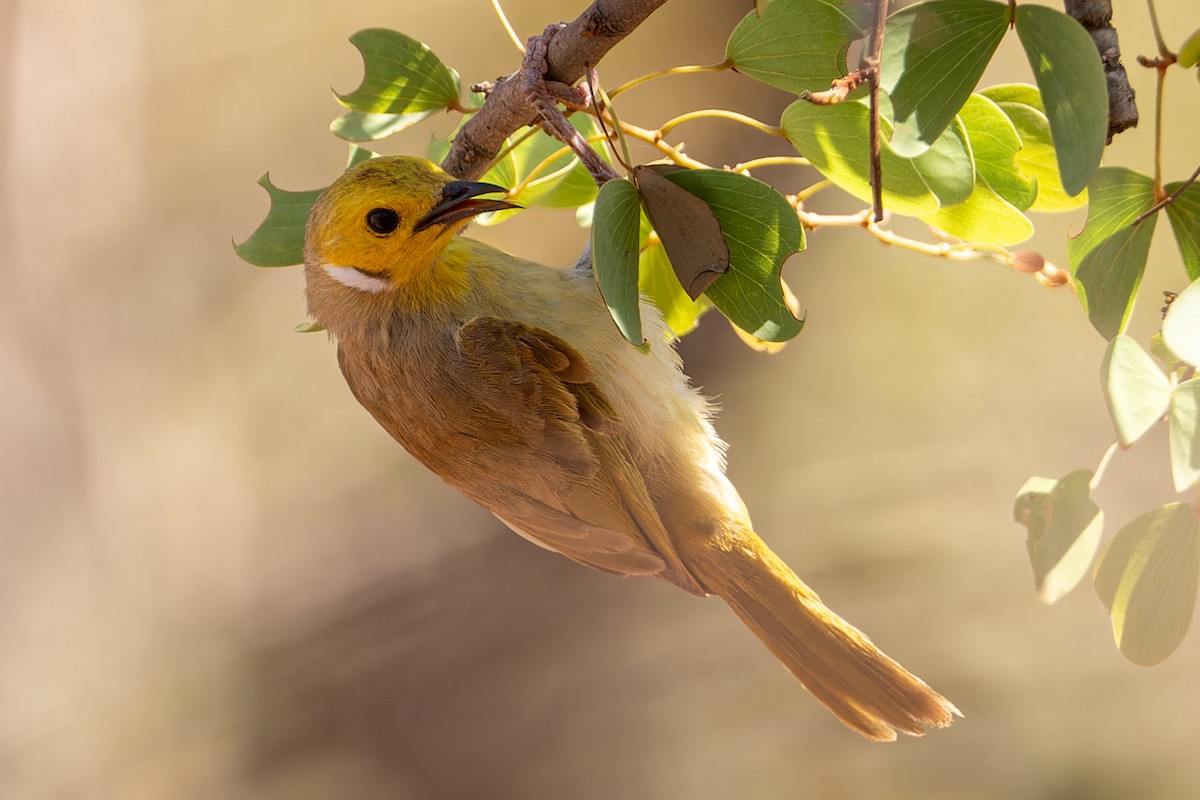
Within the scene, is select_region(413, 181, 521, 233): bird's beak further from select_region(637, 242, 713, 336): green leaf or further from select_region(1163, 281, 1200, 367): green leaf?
select_region(1163, 281, 1200, 367): green leaf

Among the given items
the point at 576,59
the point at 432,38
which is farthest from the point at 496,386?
the point at 432,38

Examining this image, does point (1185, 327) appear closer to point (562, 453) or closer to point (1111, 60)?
point (1111, 60)

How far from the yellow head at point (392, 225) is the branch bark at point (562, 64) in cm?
7

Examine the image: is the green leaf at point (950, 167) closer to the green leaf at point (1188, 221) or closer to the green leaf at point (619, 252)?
the green leaf at point (1188, 221)

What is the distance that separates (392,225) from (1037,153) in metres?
0.82

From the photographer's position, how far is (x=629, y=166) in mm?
937

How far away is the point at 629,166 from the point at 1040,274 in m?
0.57

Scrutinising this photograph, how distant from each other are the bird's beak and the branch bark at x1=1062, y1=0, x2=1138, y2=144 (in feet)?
2.12

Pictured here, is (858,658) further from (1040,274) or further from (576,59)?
(576,59)

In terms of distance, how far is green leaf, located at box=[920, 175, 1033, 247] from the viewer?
1032mm

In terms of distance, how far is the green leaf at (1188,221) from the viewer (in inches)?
35.5

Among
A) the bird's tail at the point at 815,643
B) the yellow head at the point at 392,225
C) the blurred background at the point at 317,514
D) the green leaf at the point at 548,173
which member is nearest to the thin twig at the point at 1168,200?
the green leaf at the point at 548,173

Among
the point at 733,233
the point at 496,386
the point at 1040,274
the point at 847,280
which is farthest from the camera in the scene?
the point at 847,280

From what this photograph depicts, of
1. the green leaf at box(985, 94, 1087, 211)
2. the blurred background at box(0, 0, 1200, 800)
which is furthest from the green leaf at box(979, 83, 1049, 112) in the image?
the blurred background at box(0, 0, 1200, 800)
